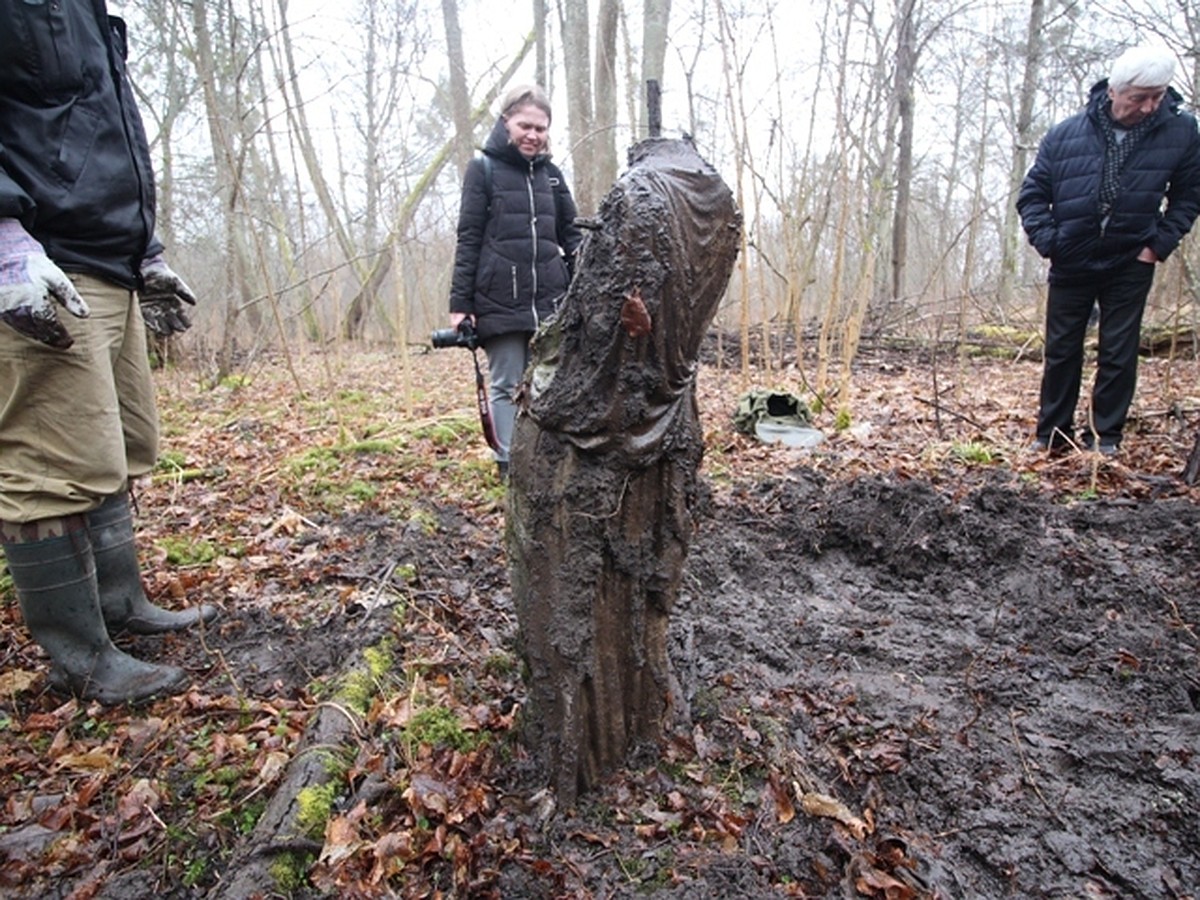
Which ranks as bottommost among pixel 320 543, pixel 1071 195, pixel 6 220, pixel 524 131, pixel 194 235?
pixel 320 543

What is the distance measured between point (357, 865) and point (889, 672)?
1.77 meters

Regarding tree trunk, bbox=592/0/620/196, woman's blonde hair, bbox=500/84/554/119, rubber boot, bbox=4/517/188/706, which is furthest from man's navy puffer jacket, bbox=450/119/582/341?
tree trunk, bbox=592/0/620/196

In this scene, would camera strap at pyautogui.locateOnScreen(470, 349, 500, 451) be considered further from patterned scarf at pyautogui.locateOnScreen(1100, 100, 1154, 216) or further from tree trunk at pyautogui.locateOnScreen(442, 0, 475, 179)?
tree trunk at pyautogui.locateOnScreen(442, 0, 475, 179)

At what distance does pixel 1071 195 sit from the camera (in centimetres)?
394

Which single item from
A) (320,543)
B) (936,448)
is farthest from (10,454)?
(936,448)

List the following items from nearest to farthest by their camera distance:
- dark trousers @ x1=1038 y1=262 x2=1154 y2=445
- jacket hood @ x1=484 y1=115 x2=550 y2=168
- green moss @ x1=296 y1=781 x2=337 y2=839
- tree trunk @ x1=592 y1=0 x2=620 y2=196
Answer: green moss @ x1=296 y1=781 x2=337 y2=839 < jacket hood @ x1=484 y1=115 x2=550 y2=168 < dark trousers @ x1=1038 y1=262 x2=1154 y2=445 < tree trunk @ x1=592 y1=0 x2=620 y2=196

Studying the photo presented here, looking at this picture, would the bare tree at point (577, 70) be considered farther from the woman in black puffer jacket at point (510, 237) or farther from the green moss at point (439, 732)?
the green moss at point (439, 732)

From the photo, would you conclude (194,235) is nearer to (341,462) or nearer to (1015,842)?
(341,462)

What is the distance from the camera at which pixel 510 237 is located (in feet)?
11.7

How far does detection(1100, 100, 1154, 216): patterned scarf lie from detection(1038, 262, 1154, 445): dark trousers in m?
0.41

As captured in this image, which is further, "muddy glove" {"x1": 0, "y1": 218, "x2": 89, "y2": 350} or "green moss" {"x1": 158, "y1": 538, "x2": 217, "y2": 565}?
"green moss" {"x1": 158, "y1": 538, "x2": 217, "y2": 565}

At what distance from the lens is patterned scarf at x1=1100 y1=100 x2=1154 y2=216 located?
3.79 metres

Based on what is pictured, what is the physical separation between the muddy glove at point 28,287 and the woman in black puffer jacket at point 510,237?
2.04 metres

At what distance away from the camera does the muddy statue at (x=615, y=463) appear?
1.31m
